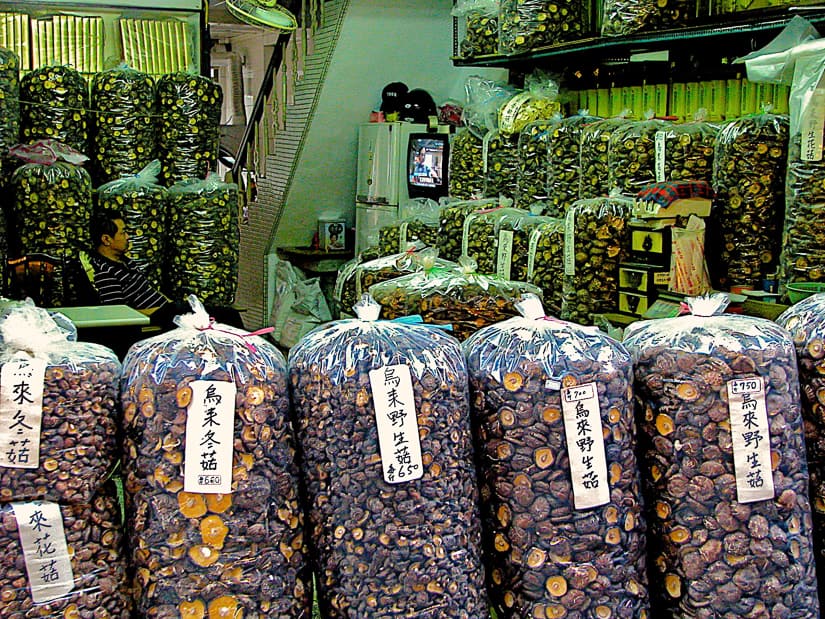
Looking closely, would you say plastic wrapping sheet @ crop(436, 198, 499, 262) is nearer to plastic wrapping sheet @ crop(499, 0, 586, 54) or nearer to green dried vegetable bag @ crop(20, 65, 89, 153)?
plastic wrapping sheet @ crop(499, 0, 586, 54)

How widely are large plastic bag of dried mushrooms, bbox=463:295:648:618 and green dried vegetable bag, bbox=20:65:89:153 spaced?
12.1ft

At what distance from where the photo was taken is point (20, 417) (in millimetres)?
1161

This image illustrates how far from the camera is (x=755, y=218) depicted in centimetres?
290

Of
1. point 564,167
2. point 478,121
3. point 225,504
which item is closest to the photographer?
point 225,504

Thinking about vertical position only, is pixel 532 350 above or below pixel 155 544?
above

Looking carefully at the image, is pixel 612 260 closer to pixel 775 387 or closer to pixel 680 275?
pixel 680 275

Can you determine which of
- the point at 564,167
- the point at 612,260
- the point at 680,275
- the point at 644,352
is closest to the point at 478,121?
the point at 564,167

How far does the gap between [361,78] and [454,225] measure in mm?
2466

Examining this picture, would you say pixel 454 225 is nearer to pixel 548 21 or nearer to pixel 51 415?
pixel 548 21

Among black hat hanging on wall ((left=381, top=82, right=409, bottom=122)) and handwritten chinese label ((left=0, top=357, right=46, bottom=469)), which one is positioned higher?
black hat hanging on wall ((left=381, top=82, right=409, bottom=122))

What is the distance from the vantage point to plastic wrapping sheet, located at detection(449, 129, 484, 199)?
4484 mm

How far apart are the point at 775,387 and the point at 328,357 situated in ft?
1.96

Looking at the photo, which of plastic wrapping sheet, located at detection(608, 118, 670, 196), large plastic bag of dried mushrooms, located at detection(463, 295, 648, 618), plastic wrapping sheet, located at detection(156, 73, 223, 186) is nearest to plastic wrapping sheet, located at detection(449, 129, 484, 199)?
plastic wrapping sheet, located at detection(608, 118, 670, 196)

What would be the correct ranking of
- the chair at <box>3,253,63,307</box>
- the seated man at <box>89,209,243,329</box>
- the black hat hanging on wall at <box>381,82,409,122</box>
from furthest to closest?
the black hat hanging on wall at <box>381,82,409,122</box> → the seated man at <box>89,209,243,329</box> → the chair at <box>3,253,63,307</box>
